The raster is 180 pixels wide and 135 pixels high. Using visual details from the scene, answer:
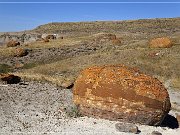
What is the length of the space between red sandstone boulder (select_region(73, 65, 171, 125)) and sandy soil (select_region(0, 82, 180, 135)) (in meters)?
0.43

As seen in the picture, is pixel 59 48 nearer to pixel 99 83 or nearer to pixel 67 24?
pixel 99 83

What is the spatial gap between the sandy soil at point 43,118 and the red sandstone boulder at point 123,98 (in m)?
0.43

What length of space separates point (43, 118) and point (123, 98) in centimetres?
352

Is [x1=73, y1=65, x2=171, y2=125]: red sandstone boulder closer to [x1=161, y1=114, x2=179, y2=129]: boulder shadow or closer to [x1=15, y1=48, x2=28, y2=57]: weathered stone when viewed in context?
[x1=161, y1=114, x2=179, y2=129]: boulder shadow

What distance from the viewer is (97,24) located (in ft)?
416

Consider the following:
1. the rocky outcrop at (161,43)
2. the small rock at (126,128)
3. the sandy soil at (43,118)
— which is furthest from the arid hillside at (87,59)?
the small rock at (126,128)

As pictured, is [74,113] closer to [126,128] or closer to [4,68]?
[126,128]

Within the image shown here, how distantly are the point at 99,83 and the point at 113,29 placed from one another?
9646 centimetres

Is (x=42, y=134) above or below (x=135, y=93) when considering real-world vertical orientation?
below

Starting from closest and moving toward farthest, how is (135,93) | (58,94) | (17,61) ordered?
1. (135,93)
2. (58,94)
3. (17,61)

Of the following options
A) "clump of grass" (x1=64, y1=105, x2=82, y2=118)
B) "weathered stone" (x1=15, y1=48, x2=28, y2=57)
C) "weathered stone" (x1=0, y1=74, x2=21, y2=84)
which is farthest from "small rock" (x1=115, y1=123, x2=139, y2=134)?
"weathered stone" (x1=15, y1=48, x2=28, y2=57)

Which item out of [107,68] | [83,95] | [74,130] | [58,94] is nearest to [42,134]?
[74,130]

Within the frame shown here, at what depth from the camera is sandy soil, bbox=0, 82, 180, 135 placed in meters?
17.0

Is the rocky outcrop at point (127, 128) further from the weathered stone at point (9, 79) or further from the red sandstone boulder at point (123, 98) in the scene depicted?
the weathered stone at point (9, 79)
